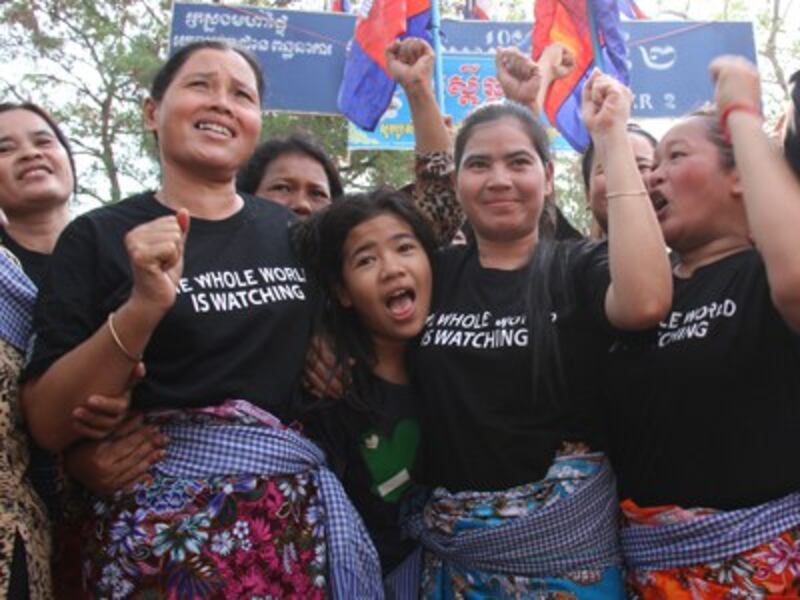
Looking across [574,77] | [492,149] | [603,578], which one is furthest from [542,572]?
[574,77]

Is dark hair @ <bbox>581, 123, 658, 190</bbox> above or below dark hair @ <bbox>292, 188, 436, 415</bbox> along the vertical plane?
above

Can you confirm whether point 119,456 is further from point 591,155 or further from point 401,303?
point 591,155

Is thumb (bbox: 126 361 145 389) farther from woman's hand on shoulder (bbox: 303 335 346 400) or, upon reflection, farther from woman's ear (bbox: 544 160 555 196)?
woman's ear (bbox: 544 160 555 196)

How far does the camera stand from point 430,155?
2.62 metres

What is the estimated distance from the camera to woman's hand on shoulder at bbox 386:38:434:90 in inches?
103

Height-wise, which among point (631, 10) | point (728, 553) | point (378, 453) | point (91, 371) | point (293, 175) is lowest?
point (728, 553)

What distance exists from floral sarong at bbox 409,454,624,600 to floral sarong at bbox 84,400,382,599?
0.24m

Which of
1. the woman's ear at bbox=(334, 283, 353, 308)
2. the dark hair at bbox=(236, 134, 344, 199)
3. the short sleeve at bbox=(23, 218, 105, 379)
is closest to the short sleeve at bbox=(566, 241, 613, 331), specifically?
the woman's ear at bbox=(334, 283, 353, 308)

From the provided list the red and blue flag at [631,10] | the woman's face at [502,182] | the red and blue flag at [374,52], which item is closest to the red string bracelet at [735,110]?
the woman's face at [502,182]

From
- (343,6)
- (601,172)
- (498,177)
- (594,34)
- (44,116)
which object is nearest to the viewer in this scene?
(498,177)

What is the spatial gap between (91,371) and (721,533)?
1.34 m

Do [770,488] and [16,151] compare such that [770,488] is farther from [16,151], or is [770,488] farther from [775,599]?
[16,151]

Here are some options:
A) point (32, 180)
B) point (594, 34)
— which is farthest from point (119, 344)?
point (594, 34)

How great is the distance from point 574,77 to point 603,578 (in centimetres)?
395
